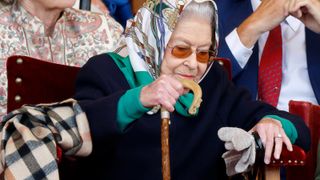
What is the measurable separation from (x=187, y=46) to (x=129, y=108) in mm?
288

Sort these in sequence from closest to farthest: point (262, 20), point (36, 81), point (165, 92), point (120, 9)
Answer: point (165, 92), point (36, 81), point (262, 20), point (120, 9)

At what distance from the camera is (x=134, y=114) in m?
1.94

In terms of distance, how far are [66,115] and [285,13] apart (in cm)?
109

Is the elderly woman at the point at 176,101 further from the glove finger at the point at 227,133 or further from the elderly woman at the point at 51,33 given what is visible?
the elderly woman at the point at 51,33

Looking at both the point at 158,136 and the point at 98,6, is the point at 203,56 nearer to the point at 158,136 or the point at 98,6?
the point at 158,136

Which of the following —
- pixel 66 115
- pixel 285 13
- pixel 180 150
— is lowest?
pixel 180 150

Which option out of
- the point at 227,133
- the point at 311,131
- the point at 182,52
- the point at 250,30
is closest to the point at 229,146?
the point at 227,133

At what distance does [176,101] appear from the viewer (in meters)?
2.08

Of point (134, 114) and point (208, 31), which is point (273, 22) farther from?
point (134, 114)

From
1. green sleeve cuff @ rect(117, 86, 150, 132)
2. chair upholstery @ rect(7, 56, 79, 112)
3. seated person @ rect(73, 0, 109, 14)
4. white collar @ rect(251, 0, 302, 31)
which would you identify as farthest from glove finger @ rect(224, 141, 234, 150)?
seated person @ rect(73, 0, 109, 14)

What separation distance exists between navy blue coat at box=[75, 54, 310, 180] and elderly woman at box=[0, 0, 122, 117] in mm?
397

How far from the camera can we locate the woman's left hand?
201 centimetres

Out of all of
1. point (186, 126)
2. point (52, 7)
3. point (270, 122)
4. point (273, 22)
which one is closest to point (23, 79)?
point (52, 7)

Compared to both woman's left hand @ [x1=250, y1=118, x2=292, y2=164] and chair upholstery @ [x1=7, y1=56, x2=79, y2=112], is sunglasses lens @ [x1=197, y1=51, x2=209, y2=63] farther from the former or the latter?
chair upholstery @ [x1=7, y1=56, x2=79, y2=112]
